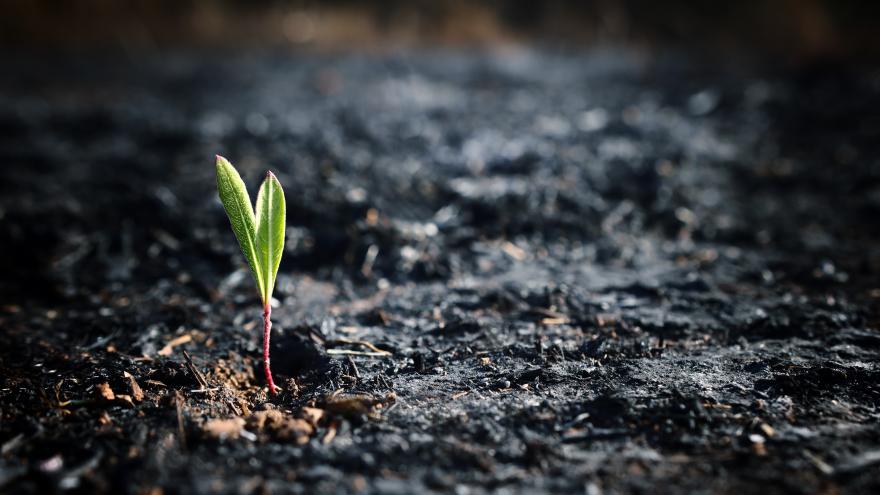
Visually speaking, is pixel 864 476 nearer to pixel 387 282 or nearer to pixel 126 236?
pixel 387 282

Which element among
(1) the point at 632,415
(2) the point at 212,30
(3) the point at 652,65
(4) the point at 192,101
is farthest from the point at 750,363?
(2) the point at 212,30

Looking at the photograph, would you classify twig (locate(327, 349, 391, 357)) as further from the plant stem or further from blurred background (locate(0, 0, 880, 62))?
blurred background (locate(0, 0, 880, 62))

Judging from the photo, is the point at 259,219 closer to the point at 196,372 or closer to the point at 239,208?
the point at 239,208

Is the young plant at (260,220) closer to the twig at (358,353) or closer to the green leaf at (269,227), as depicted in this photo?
the green leaf at (269,227)

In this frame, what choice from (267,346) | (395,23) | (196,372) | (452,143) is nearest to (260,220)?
(267,346)

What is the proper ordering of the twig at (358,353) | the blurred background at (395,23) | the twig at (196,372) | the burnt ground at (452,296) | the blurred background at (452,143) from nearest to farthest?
1. the burnt ground at (452,296)
2. the twig at (196,372)
3. the twig at (358,353)
4. the blurred background at (452,143)
5. the blurred background at (395,23)

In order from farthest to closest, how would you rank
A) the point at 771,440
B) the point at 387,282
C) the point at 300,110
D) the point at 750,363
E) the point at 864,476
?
the point at 300,110 → the point at 387,282 → the point at 750,363 → the point at 771,440 → the point at 864,476

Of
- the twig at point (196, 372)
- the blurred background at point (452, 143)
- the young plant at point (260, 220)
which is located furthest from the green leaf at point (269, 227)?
the blurred background at point (452, 143)

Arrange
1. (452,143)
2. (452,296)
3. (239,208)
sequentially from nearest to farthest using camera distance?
1. (239,208)
2. (452,296)
3. (452,143)
